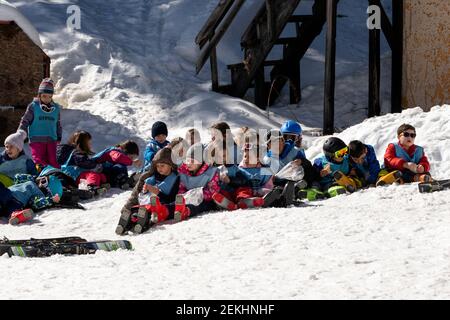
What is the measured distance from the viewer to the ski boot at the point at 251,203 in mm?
7977

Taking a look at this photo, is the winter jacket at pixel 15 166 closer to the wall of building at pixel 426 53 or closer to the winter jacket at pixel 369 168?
the winter jacket at pixel 369 168

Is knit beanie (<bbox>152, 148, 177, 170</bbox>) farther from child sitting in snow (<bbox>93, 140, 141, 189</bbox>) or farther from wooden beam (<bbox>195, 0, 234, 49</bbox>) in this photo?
wooden beam (<bbox>195, 0, 234, 49</bbox>)

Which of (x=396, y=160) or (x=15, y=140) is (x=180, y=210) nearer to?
(x=396, y=160)

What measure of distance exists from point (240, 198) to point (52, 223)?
169cm

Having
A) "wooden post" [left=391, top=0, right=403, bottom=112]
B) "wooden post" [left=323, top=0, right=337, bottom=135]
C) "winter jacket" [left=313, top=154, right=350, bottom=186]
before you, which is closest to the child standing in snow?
"winter jacket" [left=313, top=154, right=350, bottom=186]

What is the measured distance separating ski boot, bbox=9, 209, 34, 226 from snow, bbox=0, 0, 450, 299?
0.27 feet

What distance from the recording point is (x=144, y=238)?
729 cm

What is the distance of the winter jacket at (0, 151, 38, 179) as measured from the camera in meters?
9.66

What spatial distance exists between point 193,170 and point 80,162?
2.51 meters

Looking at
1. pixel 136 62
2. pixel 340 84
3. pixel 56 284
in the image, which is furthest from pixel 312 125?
pixel 56 284

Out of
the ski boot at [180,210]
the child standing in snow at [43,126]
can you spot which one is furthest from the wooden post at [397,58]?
the ski boot at [180,210]

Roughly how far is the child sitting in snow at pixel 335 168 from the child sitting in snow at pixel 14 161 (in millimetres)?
2785

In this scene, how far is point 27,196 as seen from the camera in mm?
9180

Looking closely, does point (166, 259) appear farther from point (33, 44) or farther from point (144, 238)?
point (33, 44)
